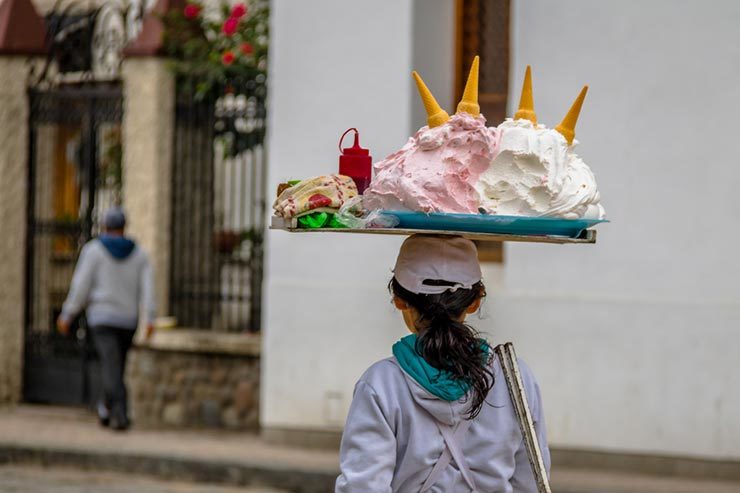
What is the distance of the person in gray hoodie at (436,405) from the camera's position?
339 cm

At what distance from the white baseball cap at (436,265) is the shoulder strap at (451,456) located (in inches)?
12.9

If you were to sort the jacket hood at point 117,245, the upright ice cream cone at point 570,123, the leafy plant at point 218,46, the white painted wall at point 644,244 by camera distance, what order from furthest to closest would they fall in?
the leafy plant at point 218,46, the jacket hood at point 117,245, the white painted wall at point 644,244, the upright ice cream cone at point 570,123

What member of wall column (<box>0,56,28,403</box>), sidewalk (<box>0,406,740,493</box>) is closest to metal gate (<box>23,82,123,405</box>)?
wall column (<box>0,56,28,403</box>)

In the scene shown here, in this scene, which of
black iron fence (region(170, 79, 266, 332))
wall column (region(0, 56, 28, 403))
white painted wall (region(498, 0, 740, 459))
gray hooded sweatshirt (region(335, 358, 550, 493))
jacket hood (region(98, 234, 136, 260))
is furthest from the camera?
wall column (region(0, 56, 28, 403))

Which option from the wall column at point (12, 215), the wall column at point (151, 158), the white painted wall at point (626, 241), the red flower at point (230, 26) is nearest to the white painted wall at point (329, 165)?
the white painted wall at point (626, 241)

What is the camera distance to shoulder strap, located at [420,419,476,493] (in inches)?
134

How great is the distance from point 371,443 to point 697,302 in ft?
22.3

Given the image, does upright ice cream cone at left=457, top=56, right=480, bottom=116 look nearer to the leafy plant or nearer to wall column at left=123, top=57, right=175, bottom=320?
the leafy plant

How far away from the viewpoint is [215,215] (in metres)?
12.4

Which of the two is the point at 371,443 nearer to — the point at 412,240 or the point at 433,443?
the point at 433,443

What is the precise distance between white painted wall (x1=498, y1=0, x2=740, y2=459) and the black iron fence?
9.37 feet

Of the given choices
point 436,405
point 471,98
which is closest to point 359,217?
point 471,98

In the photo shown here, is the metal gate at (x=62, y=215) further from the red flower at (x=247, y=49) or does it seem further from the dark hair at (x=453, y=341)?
the dark hair at (x=453, y=341)

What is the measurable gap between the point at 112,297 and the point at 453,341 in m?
8.61
